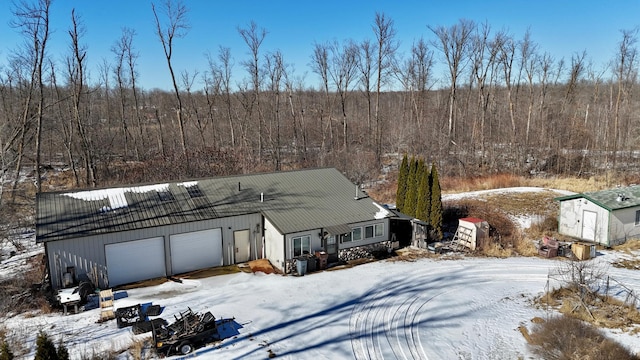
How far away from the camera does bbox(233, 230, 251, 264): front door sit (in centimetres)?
1795

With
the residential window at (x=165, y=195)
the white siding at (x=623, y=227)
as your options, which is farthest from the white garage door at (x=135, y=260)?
the white siding at (x=623, y=227)

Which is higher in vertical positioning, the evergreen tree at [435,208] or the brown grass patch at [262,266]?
the evergreen tree at [435,208]

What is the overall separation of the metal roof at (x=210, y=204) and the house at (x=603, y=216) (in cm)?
1070

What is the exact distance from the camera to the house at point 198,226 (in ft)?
50.0

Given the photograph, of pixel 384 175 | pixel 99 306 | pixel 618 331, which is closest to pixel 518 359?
pixel 618 331

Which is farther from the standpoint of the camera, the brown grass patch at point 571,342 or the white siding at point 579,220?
the white siding at point 579,220

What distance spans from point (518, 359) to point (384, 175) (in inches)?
1127

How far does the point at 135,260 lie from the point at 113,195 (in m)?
3.32

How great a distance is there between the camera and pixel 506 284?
1595cm

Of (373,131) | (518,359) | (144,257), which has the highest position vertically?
(373,131)

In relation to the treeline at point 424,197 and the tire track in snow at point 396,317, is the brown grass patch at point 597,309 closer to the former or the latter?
the tire track in snow at point 396,317

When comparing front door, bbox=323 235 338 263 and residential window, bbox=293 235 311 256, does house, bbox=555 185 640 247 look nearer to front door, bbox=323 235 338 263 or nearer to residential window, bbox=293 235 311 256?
front door, bbox=323 235 338 263

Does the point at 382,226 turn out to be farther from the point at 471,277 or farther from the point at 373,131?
the point at 373,131

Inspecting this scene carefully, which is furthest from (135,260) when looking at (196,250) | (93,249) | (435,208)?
(435,208)
